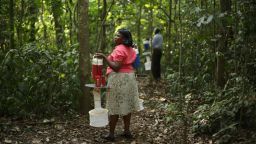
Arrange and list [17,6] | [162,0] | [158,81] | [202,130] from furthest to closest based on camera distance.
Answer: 1. [162,0]
2. [158,81]
3. [17,6]
4. [202,130]

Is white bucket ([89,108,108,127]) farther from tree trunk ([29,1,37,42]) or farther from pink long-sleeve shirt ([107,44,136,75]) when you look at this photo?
tree trunk ([29,1,37,42])

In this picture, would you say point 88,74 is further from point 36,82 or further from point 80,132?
point 80,132

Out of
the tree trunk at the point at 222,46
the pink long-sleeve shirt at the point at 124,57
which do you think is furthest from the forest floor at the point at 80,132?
the tree trunk at the point at 222,46

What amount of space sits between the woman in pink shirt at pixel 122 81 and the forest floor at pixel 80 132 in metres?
0.46

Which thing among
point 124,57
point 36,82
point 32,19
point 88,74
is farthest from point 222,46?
point 32,19

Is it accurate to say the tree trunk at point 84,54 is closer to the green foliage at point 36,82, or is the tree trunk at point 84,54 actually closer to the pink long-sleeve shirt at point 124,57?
the green foliage at point 36,82

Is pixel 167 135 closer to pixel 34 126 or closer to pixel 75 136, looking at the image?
pixel 75 136

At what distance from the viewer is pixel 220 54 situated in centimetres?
689

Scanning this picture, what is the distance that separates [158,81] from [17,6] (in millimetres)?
5630

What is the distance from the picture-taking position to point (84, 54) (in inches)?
286

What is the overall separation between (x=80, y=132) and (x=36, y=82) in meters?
1.21

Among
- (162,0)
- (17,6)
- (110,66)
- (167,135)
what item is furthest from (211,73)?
(162,0)

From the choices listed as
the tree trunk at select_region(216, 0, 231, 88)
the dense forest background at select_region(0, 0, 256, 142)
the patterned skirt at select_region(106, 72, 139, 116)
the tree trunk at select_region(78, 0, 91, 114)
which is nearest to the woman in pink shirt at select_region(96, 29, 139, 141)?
the patterned skirt at select_region(106, 72, 139, 116)

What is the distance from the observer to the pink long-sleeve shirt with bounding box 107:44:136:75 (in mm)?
6012
